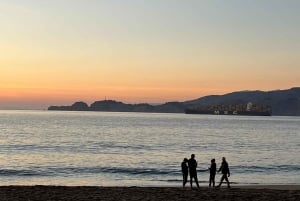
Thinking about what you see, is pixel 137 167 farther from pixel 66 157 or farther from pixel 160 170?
pixel 66 157

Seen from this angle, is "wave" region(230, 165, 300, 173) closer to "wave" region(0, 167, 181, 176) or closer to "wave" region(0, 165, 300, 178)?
"wave" region(0, 165, 300, 178)

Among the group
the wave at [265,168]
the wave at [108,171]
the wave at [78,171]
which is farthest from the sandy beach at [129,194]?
the wave at [265,168]

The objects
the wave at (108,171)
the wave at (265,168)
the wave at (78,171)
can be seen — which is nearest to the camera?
the wave at (108,171)

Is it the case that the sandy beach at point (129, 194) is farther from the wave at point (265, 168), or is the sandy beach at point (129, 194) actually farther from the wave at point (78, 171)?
the wave at point (265, 168)

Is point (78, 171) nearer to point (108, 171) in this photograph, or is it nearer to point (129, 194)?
point (108, 171)

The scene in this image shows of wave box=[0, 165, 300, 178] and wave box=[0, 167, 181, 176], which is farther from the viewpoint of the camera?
wave box=[0, 167, 181, 176]

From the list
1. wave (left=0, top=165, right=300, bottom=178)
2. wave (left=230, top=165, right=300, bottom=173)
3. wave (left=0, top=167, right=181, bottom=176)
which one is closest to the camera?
wave (left=0, top=165, right=300, bottom=178)

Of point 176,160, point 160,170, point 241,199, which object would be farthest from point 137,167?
point 241,199

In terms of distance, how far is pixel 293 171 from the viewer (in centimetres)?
4578

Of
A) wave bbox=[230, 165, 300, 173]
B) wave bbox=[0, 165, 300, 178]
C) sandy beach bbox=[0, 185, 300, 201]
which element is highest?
sandy beach bbox=[0, 185, 300, 201]

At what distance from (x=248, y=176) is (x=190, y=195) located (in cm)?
2203

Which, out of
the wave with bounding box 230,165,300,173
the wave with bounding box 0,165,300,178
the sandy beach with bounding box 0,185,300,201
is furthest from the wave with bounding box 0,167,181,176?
the sandy beach with bounding box 0,185,300,201

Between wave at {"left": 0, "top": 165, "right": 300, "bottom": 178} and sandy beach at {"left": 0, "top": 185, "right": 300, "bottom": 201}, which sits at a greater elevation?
sandy beach at {"left": 0, "top": 185, "right": 300, "bottom": 201}

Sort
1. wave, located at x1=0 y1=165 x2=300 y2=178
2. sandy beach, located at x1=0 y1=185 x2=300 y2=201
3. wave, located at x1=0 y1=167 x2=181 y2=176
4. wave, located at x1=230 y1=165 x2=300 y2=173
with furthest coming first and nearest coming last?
wave, located at x1=230 y1=165 x2=300 y2=173 < wave, located at x1=0 y1=167 x2=181 y2=176 < wave, located at x1=0 y1=165 x2=300 y2=178 < sandy beach, located at x1=0 y1=185 x2=300 y2=201
